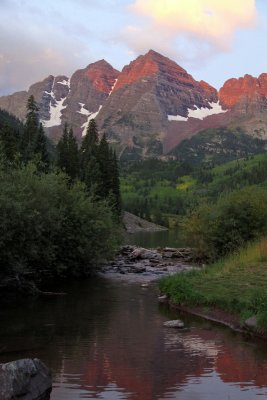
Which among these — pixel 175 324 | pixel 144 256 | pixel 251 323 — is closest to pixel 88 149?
pixel 144 256

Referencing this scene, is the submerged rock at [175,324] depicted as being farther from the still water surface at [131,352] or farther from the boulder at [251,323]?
the boulder at [251,323]

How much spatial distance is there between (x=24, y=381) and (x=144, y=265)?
41114 mm

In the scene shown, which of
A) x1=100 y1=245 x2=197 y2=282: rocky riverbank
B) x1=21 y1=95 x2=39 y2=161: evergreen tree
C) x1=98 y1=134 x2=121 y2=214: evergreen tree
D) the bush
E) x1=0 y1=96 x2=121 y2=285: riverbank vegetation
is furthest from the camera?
x1=98 y1=134 x2=121 y2=214: evergreen tree

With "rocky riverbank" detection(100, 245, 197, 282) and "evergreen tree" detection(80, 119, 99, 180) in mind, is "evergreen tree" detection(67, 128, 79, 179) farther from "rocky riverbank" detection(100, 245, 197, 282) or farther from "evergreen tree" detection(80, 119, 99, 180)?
"rocky riverbank" detection(100, 245, 197, 282)

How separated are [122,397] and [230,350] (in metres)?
6.72

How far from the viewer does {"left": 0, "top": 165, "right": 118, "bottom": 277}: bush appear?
107 feet

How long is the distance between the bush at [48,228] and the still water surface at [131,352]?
4.64 m

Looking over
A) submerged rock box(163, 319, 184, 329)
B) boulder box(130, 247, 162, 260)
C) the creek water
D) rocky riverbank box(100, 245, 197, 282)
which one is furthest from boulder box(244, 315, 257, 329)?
the creek water

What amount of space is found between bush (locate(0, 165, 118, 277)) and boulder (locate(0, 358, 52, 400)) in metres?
17.4

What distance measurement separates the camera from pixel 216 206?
54.9m

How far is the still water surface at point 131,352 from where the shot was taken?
15516 millimetres

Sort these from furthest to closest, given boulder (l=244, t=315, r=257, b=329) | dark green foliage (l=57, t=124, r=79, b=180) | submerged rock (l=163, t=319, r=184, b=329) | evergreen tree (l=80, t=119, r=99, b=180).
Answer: evergreen tree (l=80, t=119, r=99, b=180) < dark green foliage (l=57, t=124, r=79, b=180) < submerged rock (l=163, t=319, r=184, b=329) < boulder (l=244, t=315, r=257, b=329)

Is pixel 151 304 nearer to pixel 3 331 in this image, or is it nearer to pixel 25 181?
pixel 3 331

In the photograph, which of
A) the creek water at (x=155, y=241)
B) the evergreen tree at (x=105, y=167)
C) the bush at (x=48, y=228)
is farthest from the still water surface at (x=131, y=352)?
the evergreen tree at (x=105, y=167)
